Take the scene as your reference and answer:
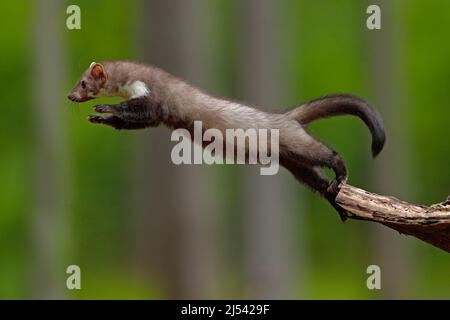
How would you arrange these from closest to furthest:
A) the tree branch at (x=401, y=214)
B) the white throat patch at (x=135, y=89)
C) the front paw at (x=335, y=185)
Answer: the white throat patch at (x=135, y=89)
the front paw at (x=335, y=185)
the tree branch at (x=401, y=214)

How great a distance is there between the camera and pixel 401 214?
2656 mm

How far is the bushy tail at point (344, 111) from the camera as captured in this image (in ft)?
7.44

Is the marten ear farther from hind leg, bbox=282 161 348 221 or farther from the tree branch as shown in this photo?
the tree branch

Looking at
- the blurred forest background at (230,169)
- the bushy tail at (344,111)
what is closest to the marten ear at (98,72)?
the bushy tail at (344,111)

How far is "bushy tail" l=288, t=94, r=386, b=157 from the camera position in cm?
227

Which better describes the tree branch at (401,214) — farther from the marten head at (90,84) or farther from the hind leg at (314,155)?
the marten head at (90,84)

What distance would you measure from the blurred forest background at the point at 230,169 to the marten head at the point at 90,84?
20.6 ft

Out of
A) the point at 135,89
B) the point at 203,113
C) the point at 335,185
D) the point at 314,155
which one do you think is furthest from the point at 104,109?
the point at 335,185

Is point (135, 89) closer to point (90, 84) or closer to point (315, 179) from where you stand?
point (90, 84)

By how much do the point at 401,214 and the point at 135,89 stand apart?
81 centimetres

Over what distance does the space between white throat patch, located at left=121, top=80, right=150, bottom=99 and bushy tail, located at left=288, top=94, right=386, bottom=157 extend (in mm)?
332

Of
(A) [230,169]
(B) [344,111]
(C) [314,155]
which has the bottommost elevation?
(C) [314,155]

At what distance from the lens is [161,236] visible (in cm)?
1292
